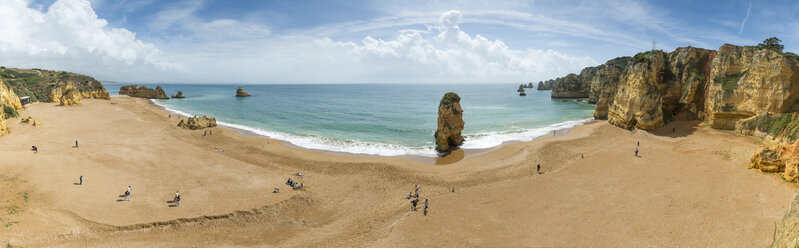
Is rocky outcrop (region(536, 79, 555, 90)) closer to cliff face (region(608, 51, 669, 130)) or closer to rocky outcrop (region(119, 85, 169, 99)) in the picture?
cliff face (region(608, 51, 669, 130))

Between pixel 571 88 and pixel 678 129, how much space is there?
81141 mm

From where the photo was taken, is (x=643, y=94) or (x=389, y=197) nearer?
(x=389, y=197)

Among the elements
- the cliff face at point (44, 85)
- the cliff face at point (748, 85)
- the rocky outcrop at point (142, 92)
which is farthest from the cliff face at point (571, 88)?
the rocky outcrop at point (142, 92)

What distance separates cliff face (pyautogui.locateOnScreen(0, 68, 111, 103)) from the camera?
6936 centimetres

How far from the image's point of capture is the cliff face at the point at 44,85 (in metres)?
69.4

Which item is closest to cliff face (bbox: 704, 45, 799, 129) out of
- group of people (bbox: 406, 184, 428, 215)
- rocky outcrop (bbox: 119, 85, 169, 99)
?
group of people (bbox: 406, 184, 428, 215)

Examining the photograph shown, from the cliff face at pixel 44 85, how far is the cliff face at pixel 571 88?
14414 centimetres

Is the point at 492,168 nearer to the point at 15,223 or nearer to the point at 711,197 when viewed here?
the point at 711,197

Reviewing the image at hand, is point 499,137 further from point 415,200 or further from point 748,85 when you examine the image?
point 748,85

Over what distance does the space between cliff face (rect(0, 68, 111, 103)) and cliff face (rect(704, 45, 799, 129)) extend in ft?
390

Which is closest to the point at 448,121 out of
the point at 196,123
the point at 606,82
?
the point at 196,123

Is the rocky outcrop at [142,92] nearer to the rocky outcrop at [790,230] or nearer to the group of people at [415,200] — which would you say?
the group of people at [415,200]

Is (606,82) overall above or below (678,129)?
above

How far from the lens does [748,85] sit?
32688mm
